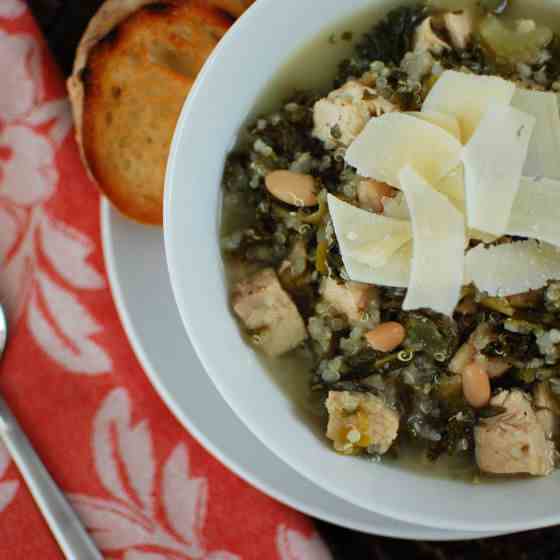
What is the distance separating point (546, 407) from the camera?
72.6 inches

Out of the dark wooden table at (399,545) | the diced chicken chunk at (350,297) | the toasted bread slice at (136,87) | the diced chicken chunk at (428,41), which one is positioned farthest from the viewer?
the dark wooden table at (399,545)

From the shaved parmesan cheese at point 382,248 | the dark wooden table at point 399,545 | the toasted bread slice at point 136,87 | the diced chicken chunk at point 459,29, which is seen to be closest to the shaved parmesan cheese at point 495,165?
the shaved parmesan cheese at point 382,248

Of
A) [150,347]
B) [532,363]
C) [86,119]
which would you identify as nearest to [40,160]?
[86,119]

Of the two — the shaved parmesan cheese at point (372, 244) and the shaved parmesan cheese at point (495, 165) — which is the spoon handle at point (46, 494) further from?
the shaved parmesan cheese at point (495, 165)

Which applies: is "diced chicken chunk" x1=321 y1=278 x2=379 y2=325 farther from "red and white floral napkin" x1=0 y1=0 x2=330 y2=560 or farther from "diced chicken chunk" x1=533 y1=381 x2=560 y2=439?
"red and white floral napkin" x1=0 y1=0 x2=330 y2=560

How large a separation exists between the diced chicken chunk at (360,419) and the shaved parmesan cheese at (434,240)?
1.15ft

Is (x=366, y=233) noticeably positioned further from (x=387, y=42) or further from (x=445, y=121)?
(x=387, y=42)

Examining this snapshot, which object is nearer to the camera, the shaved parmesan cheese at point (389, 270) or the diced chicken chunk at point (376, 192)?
the shaved parmesan cheese at point (389, 270)

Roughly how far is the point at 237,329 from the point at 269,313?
122 millimetres

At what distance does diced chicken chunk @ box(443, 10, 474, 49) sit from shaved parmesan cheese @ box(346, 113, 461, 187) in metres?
0.42

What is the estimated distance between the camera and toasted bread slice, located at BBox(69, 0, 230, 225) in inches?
83.7

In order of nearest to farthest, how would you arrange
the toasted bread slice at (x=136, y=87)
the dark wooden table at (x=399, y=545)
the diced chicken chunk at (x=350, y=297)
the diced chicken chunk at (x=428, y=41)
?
the diced chicken chunk at (x=350, y=297) < the diced chicken chunk at (x=428, y=41) < the toasted bread slice at (x=136, y=87) < the dark wooden table at (x=399, y=545)

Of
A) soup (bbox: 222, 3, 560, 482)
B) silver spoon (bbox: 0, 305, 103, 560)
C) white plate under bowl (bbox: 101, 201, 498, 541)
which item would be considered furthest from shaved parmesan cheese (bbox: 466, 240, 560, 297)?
silver spoon (bbox: 0, 305, 103, 560)

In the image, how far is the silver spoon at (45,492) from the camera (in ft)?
7.07
